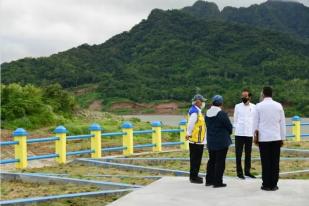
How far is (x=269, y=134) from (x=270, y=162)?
0.44 m

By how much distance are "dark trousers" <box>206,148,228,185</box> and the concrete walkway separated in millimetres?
162

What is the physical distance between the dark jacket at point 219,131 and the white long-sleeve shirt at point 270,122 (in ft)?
1.54

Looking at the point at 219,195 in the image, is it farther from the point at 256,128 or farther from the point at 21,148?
the point at 21,148

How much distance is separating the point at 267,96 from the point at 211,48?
116 m

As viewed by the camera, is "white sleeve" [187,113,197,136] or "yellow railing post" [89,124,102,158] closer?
"white sleeve" [187,113,197,136]

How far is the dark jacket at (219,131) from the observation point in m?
8.52

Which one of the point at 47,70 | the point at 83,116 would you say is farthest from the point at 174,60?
the point at 83,116

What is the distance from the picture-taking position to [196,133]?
8.98 m

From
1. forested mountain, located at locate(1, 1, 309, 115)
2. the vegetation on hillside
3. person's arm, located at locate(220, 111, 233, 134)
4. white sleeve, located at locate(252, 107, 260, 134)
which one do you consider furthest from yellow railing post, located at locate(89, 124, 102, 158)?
forested mountain, located at locate(1, 1, 309, 115)

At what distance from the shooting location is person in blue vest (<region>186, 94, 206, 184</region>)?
8.98 meters

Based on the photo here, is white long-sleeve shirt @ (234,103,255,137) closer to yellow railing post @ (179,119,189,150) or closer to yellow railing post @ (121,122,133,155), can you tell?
yellow railing post @ (121,122,133,155)

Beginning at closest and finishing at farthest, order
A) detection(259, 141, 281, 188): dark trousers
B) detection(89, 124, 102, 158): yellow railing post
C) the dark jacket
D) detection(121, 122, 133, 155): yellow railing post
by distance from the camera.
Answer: detection(259, 141, 281, 188): dark trousers, the dark jacket, detection(89, 124, 102, 158): yellow railing post, detection(121, 122, 133, 155): yellow railing post

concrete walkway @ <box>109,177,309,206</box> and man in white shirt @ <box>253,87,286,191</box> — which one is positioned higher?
man in white shirt @ <box>253,87,286,191</box>

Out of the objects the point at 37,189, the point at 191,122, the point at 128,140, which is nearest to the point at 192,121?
the point at 191,122
